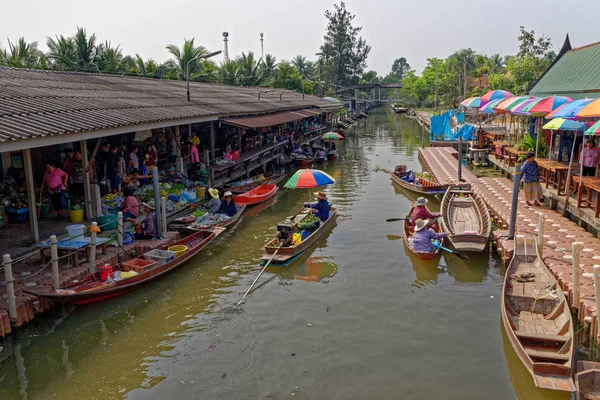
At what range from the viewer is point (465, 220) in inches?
585

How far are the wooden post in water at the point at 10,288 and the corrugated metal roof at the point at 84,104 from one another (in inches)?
81.3

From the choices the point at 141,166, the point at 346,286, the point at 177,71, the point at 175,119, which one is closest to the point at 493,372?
the point at 346,286

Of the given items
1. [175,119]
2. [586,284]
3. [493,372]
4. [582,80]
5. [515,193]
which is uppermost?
[582,80]

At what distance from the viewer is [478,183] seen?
20.4m

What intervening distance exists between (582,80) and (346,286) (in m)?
14.5

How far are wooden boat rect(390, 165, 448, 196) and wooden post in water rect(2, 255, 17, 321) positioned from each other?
1534 centimetres

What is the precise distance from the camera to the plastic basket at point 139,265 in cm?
1081

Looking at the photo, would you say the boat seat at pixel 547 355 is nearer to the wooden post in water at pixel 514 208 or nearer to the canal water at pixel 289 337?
the canal water at pixel 289 337

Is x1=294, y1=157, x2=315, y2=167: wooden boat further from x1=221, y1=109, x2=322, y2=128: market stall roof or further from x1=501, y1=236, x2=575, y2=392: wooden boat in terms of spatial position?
x1=501, y1=236, x2=575, y2=392: wooden boat

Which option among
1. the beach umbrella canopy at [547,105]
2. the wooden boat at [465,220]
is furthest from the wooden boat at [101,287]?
the beach umbrella canopy at [547,105]

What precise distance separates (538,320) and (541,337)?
101 centimetres

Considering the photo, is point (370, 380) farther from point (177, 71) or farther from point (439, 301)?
point (177, 71)

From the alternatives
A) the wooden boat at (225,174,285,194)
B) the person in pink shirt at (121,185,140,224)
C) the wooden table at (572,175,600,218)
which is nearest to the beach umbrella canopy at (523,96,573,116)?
the wooden table at (572,175,600,218)

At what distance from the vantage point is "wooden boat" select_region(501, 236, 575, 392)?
22.3 ft
